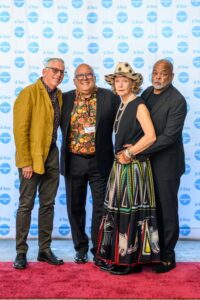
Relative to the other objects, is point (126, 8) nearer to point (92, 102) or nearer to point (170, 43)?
point (170, 43)

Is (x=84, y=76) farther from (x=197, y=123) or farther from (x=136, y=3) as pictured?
(x=197, y=123)

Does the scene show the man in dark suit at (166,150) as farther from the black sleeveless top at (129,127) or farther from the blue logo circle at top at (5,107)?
the blue logo circle at top at (5,107)

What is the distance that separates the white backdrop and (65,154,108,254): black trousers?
0.99 metres

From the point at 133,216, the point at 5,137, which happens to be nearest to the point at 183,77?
the point at 133,216

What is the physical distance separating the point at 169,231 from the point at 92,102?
1.08m

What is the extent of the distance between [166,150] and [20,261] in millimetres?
1326

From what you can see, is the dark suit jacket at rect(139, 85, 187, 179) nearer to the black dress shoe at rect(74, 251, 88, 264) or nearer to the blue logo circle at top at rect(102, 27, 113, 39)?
the black dress shoe at rect(74, 251, 88, 264)

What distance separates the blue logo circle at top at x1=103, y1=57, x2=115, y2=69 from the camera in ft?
13.9

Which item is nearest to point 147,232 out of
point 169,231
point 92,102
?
point 169,231

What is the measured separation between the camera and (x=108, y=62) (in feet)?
14.0

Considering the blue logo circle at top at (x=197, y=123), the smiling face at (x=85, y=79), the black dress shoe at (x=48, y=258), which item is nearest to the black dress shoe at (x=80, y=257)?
the black dress shoe at (x=48, y=258)

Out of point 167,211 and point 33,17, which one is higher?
point 33,17

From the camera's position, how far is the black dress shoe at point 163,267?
3413mm

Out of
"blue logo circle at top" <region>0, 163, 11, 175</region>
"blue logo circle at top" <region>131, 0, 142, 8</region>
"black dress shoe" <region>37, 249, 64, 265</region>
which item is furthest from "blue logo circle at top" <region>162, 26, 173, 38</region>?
"black dress shoe" <region>37, 249, 64, 265</region>
